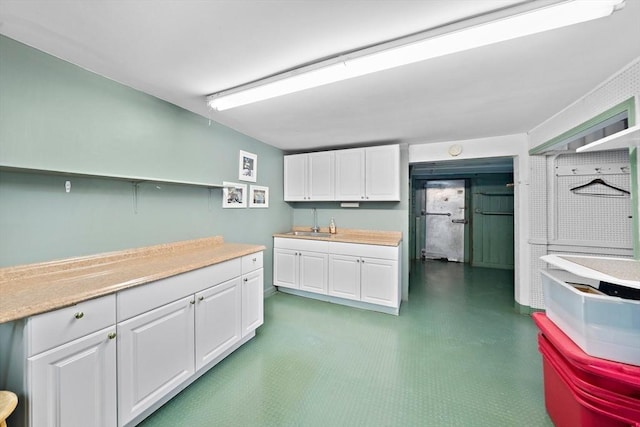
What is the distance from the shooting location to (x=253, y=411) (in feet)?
5.12

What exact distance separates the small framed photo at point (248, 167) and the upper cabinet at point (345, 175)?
2.36 ft

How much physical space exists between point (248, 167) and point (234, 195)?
0.47 meters

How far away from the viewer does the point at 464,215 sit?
18.9 feet

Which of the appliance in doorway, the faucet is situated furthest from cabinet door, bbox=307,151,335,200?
the appliance in doorway

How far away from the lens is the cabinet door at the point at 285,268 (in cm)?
355

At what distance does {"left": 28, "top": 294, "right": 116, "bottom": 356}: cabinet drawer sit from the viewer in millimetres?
1022

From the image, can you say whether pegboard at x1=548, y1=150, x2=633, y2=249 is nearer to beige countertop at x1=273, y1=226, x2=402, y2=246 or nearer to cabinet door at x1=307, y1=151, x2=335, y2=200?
beige countertop at x1=273, y1=226, x2=402, y2=246

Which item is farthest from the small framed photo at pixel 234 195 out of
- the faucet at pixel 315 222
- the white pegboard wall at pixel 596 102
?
the white pegboard wall at pixel 596 102

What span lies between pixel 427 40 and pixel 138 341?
92.7 inches

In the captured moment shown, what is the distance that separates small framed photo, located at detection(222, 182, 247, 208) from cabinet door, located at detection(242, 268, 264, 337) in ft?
3.16

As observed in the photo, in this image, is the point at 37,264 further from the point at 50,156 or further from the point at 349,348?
the point at 349,348

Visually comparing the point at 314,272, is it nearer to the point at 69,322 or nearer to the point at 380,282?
the point at 380,282

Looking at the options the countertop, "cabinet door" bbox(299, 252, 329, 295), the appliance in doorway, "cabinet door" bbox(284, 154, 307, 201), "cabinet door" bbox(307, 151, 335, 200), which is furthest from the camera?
the appliance in doorway

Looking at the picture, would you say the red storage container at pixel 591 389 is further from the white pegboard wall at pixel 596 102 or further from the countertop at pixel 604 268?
the white pegboard wall at pixel 596 102
